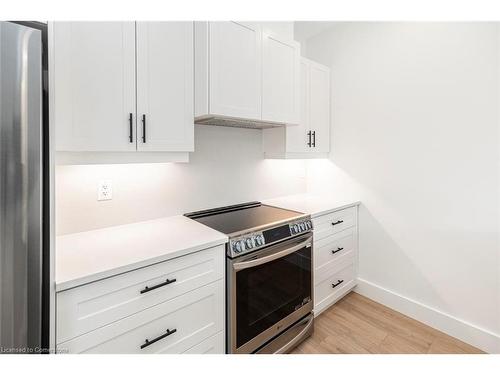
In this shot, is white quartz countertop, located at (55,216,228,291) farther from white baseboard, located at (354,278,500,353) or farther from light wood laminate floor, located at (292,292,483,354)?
white baseboard, located at (354,278,500,353)

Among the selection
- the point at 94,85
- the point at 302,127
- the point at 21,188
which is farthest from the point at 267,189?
the point at 21,188

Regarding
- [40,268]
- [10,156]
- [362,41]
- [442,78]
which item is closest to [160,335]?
[40,268]

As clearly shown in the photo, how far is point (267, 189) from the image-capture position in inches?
100

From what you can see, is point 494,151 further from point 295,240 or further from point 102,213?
point 102,213

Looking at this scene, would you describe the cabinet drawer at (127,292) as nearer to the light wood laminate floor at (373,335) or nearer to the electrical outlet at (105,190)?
the electrical outlet at (105,190)

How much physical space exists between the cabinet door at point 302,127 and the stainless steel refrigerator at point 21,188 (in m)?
1.76

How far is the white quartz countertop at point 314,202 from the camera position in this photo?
2.11 metres

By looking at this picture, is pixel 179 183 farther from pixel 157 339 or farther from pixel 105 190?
pixel 157 339

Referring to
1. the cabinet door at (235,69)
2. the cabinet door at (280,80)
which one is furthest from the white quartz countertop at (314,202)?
the cabinet door at (235,69)

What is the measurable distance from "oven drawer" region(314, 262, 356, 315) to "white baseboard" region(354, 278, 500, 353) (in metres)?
0.19

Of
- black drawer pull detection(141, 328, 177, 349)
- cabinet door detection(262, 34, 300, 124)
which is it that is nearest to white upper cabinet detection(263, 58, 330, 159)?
cabinet door detection(262, 34, 300, 124)

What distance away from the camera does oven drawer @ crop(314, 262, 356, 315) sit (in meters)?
2.11

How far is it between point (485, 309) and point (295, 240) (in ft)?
4.68

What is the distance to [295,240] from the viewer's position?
1.77 metres
